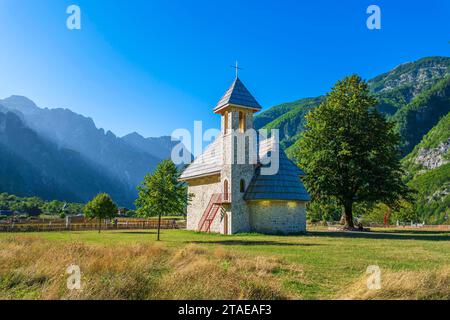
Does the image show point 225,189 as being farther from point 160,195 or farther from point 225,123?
point 160,195

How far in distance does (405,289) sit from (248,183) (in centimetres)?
2347

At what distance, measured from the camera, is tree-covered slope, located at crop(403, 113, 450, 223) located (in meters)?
117

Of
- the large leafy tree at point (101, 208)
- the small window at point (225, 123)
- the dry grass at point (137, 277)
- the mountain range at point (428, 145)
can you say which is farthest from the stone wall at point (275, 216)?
the mountain range at point (428, 145)

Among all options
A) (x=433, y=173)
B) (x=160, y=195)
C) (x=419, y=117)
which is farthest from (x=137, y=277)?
(x=419, y=117)

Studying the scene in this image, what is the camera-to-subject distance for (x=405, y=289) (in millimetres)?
8000

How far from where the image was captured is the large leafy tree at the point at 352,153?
34.4 metres

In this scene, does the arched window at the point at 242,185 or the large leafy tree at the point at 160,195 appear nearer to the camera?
the large leafy tree at the point at 160,195

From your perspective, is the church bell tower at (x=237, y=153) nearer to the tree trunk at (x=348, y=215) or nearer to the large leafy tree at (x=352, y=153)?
the large leafy tree at (x=352, y=153)

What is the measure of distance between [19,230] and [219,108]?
2356 centimetres

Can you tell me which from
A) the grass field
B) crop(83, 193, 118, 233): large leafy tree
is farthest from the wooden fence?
the grass field

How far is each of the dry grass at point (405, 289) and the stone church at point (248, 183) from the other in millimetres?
20903

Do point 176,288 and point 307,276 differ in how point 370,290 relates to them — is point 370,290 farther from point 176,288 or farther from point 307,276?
point 176,288

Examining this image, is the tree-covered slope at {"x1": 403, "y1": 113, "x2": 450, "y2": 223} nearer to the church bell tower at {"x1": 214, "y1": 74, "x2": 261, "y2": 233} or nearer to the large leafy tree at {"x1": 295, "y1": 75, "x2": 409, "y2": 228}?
the large leafy tree at {"x1": 295, "y1": 75, "x2": 409, "y2": 228}
